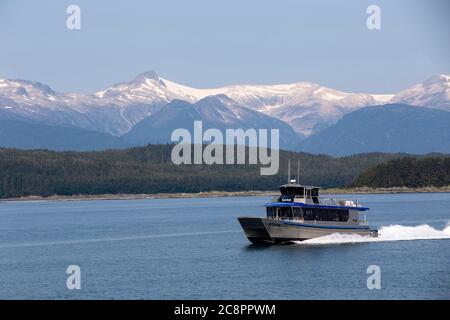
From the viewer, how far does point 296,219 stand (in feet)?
326

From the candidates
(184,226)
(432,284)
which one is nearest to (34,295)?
Result: (432,284)

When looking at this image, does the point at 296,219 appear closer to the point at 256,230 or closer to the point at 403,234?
the point at 256,230

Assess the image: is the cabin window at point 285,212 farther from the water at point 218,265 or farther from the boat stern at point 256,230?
the water at point 218,265

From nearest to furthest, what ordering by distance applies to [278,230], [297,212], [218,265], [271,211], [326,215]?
1. [218,265]
2. [278,230]
3. [297,212]
4. [271,211]
5. [326,215]

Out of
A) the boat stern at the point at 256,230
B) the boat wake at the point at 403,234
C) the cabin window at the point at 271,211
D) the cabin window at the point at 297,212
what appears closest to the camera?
the boat stern at the point at 256,230

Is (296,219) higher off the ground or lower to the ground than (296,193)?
lower

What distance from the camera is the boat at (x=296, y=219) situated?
98.9 metres

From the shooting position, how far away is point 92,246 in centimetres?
10950

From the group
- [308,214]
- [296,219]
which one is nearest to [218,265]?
[296,219]

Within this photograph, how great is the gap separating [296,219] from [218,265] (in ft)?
48.9

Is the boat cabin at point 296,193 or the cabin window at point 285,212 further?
the boat cabin at point 296,193

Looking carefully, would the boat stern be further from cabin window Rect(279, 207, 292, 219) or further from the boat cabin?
the boat cabin

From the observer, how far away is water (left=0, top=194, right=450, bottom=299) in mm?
72562

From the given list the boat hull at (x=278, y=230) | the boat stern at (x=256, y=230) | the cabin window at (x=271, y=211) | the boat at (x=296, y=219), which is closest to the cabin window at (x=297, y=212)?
the boat at (x=296, y=219)
